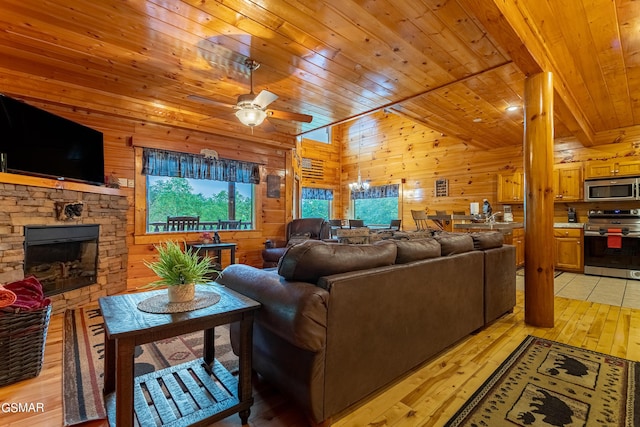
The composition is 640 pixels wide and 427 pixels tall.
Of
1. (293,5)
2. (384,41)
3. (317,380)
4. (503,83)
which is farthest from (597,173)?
(317,380)

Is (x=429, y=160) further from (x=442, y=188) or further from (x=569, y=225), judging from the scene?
(x=569, y=225)

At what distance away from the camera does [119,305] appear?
139 cm

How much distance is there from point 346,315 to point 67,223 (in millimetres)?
3347

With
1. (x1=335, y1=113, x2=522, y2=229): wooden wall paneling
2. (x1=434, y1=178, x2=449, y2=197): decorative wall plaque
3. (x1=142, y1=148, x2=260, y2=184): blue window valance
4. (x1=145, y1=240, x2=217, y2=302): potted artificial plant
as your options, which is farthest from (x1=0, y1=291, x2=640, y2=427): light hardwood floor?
(x1=434, y1=178, x2=449, y2=197): decorative wall plaque

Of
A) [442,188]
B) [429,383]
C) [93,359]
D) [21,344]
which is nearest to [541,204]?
[429,383]

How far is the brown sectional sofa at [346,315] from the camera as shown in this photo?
1.36 meters

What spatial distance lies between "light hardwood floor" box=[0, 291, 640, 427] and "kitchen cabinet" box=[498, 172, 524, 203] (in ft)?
11.3

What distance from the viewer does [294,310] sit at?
1.31 meters

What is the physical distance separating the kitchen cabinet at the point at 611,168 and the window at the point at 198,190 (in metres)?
6.09

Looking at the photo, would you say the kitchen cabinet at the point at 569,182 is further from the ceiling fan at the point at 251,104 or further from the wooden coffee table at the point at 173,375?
the wooden coffee table at the point at 173,375

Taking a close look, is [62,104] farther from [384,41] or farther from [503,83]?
[503,83]

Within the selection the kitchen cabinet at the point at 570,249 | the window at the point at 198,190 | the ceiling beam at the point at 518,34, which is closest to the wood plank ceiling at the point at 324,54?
the ceiling beam at the point at 518,34

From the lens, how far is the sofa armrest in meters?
1.29

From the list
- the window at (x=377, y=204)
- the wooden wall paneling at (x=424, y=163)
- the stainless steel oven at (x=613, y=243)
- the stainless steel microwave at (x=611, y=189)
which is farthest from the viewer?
the window at (x=377, y=204)
